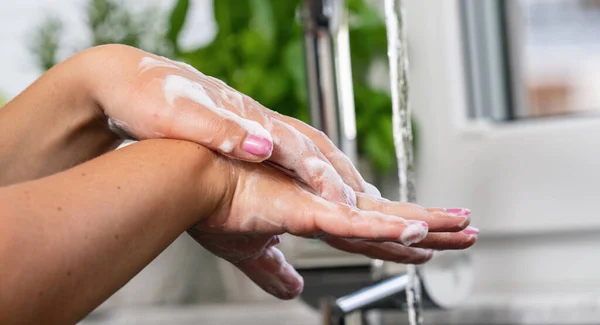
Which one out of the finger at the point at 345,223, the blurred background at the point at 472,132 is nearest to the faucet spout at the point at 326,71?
the blurred background at the point at 472,132

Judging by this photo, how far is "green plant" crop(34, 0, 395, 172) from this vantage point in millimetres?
1112

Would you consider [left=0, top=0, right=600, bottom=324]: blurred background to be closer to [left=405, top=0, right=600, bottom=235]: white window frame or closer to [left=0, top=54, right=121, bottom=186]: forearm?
[left=405, top=0, right=600, bottom=235]: white window frame

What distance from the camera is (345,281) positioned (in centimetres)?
86

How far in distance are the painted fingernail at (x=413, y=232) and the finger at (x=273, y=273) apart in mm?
Result: 135

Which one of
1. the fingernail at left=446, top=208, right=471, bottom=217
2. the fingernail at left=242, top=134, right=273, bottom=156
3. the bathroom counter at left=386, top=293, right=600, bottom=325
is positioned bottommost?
the bathroom counter at left=386, top=293, right=600, bottom=325

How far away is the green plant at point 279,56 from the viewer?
1112 mm

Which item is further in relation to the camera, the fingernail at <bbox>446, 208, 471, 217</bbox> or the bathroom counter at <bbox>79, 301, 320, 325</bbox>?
the bathroom counter at <bbox>79, 301, 320, 325</bbox>

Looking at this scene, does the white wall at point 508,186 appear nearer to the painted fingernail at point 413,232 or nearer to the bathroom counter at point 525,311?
the bathroom counter at point 525,311

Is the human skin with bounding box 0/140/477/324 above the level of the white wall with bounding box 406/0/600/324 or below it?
above

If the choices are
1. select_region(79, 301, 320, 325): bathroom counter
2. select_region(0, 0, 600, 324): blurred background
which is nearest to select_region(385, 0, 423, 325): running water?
select_region(0, 0, 600, 324): blurred background

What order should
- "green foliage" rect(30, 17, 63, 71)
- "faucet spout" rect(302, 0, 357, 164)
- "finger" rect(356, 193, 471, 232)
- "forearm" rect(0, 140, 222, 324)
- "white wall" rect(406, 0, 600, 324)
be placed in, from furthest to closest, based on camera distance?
"green foliage" rect(30, 17, 63, 71)
"white wall" rect(406, 0, 600, 324)
"faucet spout" rect(302, 0, 357, 164)
"finger" rect(356, 193, 471, 232)
"forearm" rect(0, 140, 222, 324)

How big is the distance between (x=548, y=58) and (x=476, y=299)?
429 mm

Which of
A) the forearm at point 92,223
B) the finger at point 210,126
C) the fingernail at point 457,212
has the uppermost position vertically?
the finger at point 210,126

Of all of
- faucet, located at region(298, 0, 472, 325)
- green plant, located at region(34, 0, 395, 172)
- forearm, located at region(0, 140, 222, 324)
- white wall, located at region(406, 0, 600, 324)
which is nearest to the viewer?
forearm, located at region(0, 140, 222, 324)
